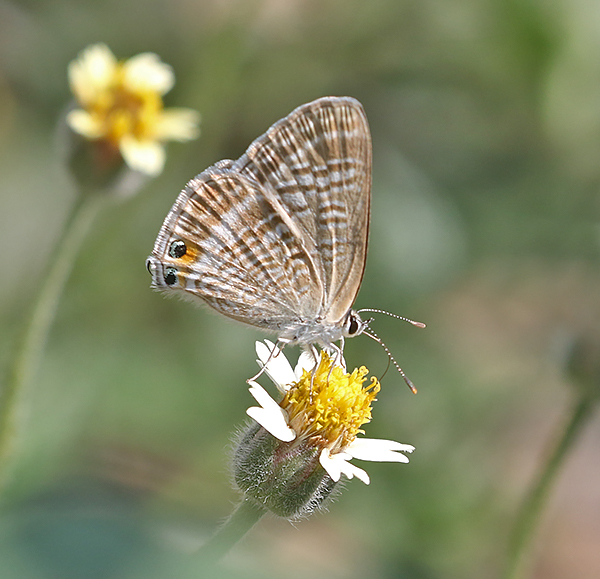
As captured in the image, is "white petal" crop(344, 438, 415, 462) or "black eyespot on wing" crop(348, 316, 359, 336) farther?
"black eyespot on wing" crop(348, 316, 359, 336)

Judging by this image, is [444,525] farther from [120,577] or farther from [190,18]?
[190,18]

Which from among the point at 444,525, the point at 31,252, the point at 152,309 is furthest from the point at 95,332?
the point at 444,525

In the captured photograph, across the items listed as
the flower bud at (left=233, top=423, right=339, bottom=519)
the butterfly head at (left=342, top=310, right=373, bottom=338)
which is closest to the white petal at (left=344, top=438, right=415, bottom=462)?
the flower bud at (left=233, top=423, right=339, bottom=519)

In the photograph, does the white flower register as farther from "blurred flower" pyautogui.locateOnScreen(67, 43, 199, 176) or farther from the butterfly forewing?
"blurred flower" pyautogui.locateOnScreen(67, 43, 199, 176)

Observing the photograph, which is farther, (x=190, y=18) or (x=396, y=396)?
(x=190, y=18)

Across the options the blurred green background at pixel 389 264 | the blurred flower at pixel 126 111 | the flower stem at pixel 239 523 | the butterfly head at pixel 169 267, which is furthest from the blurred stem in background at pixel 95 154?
the flower stem at pixel 239 523

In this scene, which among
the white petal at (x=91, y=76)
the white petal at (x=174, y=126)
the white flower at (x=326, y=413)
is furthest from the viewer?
the white petal at (x=174, y=126)

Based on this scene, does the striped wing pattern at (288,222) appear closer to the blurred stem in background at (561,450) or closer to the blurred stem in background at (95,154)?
the blurred stem in background at (95,154)
